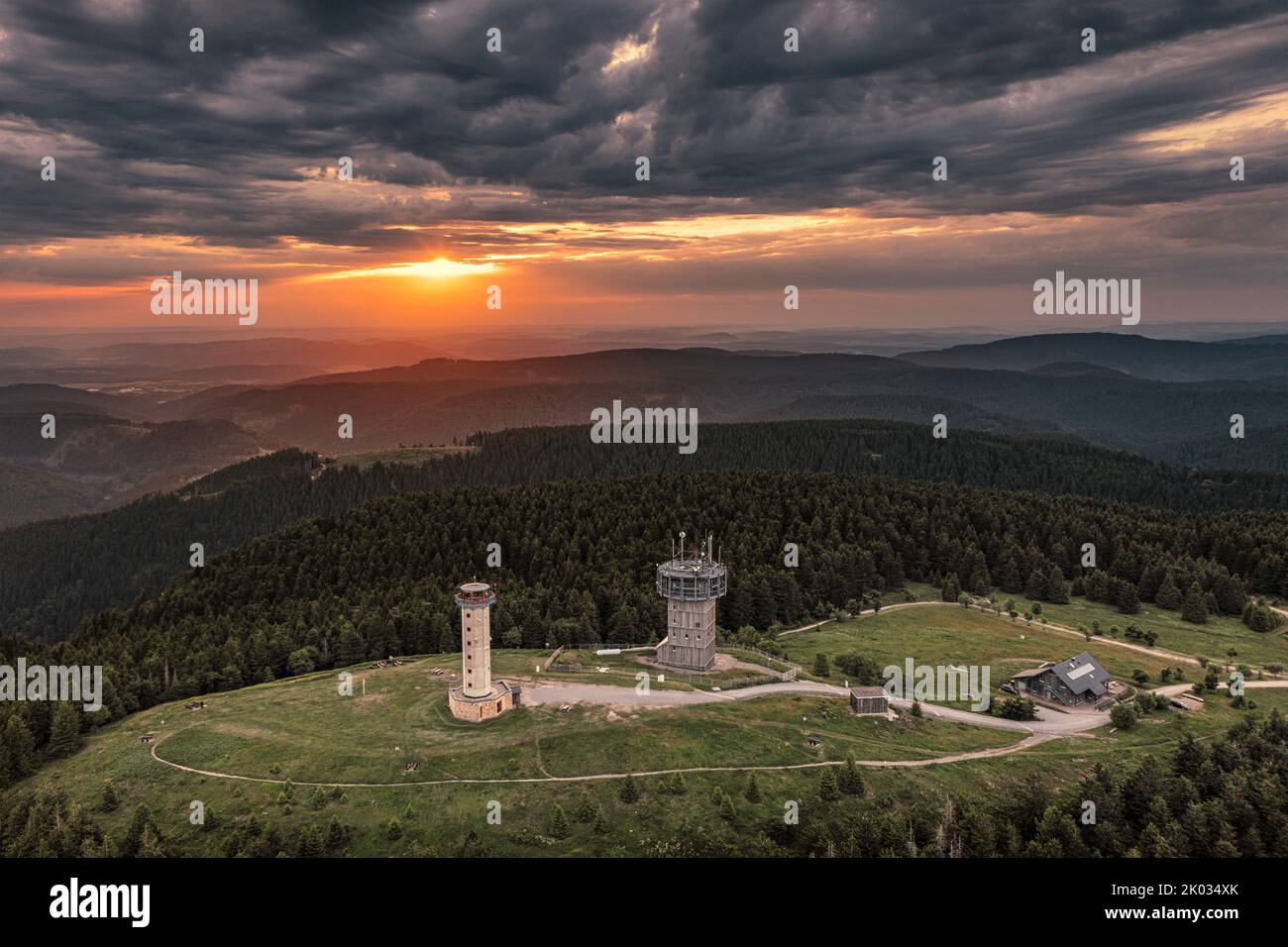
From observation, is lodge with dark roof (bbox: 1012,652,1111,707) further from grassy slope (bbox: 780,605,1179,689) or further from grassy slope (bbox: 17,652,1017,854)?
grassy slope (bbox: 17,652,1017,854)

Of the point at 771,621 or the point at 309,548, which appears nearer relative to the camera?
the point at 771,621

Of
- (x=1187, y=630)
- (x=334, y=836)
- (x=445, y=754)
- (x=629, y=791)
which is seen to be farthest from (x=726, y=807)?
(x=1187, y=630)

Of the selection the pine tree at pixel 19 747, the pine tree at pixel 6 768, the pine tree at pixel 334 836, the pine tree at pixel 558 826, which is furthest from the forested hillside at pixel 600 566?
the pine tree at pixel 558 826

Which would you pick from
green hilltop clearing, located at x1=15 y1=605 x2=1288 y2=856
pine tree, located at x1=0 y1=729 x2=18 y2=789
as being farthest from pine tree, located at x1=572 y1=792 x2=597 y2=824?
pine tree, located at x1=0 y1=729 x2=18 y2=789

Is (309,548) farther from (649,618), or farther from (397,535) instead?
(649,618)

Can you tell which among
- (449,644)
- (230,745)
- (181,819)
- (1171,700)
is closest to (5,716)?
(230,745)

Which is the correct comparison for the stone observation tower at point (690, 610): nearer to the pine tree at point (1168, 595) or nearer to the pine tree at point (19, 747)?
the pine tree at point (19, 747)

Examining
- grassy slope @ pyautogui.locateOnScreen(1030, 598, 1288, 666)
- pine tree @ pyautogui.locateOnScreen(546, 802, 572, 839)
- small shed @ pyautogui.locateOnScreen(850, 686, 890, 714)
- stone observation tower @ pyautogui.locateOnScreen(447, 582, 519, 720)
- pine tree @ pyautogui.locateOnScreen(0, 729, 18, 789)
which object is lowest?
pine tree @ pyautogui.locateOnScreen(0, 729, 18, 789)
